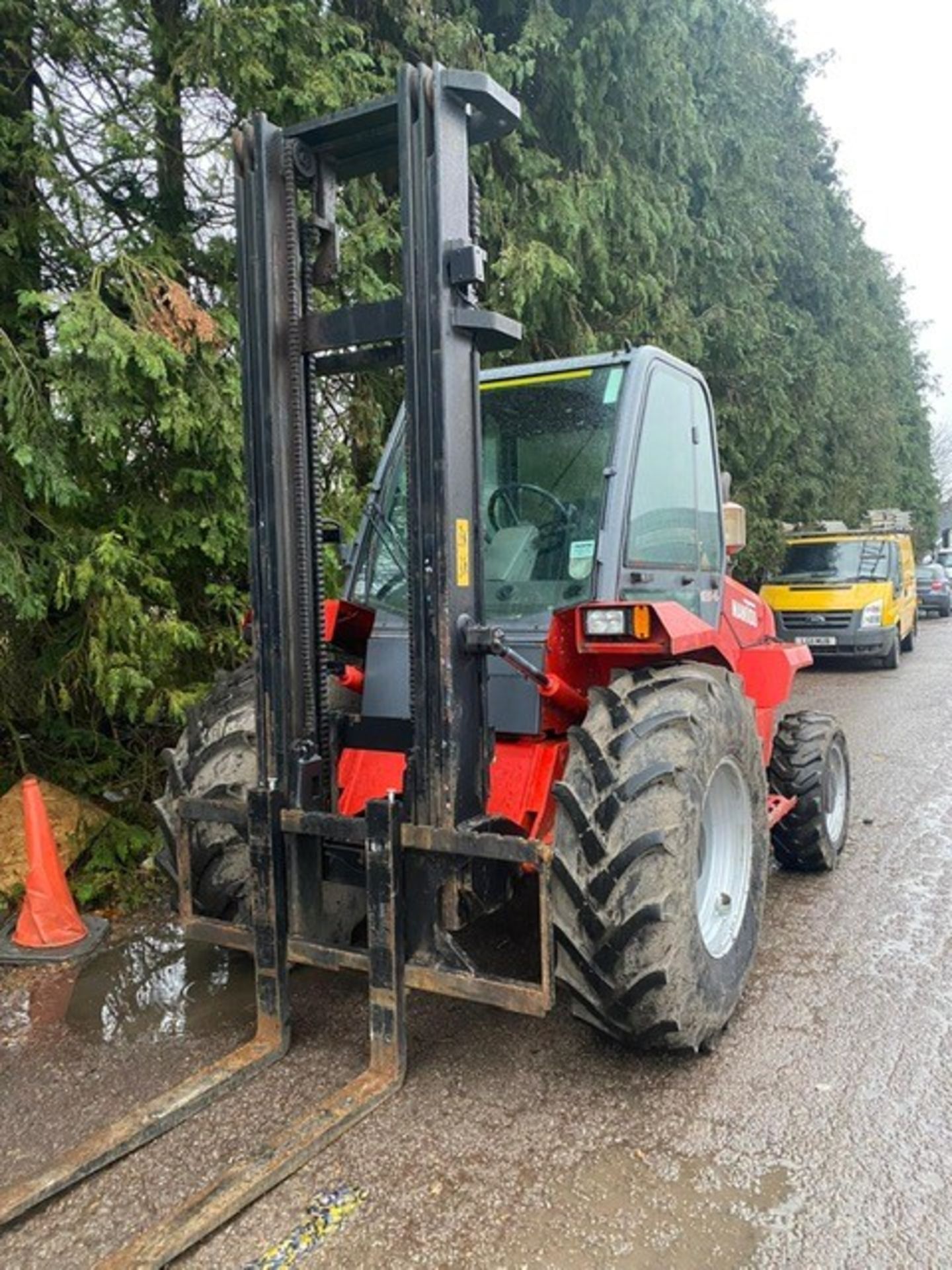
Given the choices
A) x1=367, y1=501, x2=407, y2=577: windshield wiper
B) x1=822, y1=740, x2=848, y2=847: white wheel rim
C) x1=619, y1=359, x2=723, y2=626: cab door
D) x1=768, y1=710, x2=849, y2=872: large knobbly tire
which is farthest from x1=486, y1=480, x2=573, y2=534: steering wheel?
x1=822, y1=740, x2=848, y2=847: white wheel rim

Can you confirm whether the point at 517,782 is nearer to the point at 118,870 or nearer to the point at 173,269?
the point at 118,870

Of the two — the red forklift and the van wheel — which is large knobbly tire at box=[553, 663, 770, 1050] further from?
the van wheel

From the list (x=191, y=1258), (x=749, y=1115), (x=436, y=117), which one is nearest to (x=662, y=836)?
(x=749, y=1115)

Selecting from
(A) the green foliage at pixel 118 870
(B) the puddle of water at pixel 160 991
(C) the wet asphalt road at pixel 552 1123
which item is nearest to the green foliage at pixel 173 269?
(A) the green foliage at pixel 118 870

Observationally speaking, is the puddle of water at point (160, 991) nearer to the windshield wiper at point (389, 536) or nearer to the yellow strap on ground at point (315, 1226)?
the yellow strap on ground at point (315, 1226)

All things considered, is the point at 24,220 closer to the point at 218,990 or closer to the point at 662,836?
the point at 218,990

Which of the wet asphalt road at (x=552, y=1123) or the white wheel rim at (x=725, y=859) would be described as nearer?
the wet asphalt road at (x=552, y=1123)

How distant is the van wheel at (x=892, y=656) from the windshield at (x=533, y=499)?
1316cm

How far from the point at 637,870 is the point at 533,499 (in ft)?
5.64

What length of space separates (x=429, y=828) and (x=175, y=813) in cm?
114

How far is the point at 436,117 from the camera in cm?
300

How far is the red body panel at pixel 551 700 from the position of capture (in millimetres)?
3494

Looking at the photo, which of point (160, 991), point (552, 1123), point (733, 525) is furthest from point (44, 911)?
point (733, 525)

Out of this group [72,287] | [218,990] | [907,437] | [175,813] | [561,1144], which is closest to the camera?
[561,1144]
